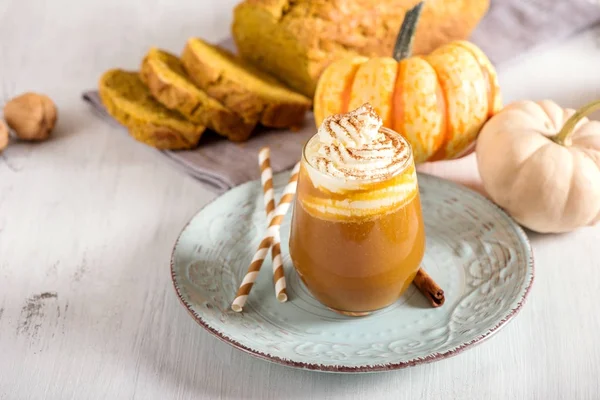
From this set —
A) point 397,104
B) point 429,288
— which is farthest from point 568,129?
point 429,288

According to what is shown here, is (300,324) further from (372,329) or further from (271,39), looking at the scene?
(271,39)

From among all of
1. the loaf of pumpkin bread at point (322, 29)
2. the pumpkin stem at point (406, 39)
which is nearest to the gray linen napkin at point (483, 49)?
the loaf of pumpkin bread at point (322, 29)

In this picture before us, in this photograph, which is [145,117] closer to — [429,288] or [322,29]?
[322,29]

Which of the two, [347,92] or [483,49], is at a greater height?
[347,92]

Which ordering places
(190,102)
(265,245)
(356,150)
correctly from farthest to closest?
(190,102)
(265,245)
(356,150)

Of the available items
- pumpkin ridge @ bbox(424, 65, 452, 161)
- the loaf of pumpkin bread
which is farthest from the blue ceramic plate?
the loaf of pumpkin bread

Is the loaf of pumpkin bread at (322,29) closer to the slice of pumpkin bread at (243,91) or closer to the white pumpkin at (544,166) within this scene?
the slice of pumpkin bread at (243,91)

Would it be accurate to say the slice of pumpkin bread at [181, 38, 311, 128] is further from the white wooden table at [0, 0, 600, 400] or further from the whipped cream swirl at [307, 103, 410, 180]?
the whipped cream swirl at [307, 103, 410, 180]
